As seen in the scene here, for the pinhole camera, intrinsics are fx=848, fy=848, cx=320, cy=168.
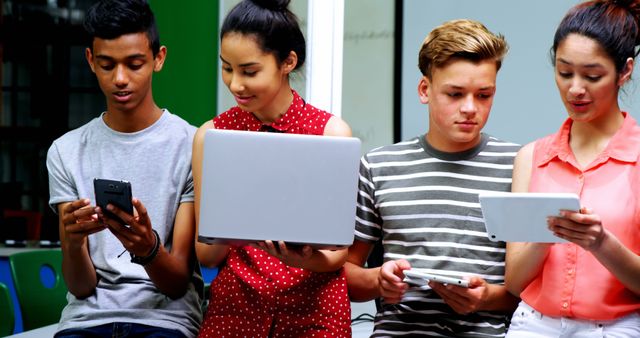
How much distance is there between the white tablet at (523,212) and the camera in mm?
1521

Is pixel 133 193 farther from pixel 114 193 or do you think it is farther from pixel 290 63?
pixel 290 63

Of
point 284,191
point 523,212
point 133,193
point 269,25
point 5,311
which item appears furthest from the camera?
point 5,311

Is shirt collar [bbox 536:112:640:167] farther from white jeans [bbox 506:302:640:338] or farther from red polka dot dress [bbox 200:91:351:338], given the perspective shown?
red polka dot dress [bbox 200:91:351:338]

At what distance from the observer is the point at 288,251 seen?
1.73m

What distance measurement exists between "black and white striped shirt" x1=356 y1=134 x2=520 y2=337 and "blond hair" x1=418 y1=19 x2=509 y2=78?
0.67 ft

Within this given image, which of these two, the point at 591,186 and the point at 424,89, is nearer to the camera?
the point at 591,186

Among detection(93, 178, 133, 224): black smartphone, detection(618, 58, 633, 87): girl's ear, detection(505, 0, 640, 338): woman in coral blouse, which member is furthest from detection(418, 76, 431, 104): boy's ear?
detection(93, 178, 133, 224): black smartphone

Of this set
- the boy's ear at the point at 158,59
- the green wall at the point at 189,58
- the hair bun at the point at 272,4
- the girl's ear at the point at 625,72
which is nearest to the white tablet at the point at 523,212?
the girl's ear at the point at 625,72

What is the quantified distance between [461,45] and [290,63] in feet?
1.28

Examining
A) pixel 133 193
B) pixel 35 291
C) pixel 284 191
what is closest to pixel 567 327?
pixel 284 191

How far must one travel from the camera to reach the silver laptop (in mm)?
1672

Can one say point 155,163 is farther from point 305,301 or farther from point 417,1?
point 417,1

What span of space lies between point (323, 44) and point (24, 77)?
4788 millimetres

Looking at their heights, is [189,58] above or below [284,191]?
above
